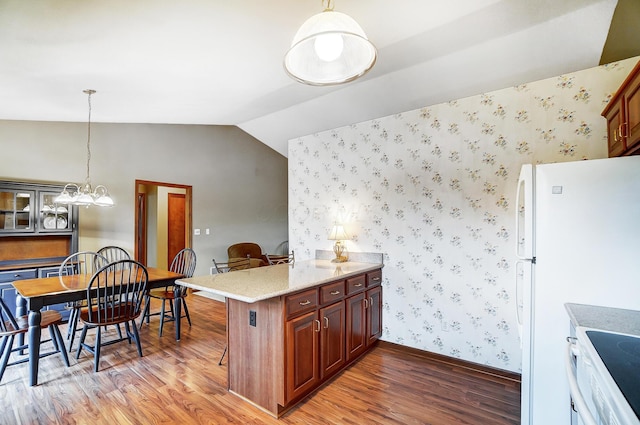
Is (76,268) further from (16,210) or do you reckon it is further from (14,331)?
(14,331)

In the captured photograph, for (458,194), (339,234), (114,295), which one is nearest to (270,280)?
(339,234)

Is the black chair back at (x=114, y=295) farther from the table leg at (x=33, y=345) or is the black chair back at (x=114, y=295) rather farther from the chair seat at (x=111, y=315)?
the table leg at (x=33, y=345)

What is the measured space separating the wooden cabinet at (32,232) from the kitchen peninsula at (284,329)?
107 inches

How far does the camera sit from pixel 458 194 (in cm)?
288

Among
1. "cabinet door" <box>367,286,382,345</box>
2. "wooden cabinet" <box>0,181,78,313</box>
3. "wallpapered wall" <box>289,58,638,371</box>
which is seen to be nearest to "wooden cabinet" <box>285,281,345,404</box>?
"cabinet door" <box>367,286,382,345</box>

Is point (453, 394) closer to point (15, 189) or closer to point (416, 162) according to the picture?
point (416, 162)

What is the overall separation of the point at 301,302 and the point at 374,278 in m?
1.19

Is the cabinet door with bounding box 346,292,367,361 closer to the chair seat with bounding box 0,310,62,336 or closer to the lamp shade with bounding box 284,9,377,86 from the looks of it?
the lamp shade with bounding box 284,9,377,86

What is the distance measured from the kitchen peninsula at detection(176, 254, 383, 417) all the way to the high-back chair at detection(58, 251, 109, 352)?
1.75 m

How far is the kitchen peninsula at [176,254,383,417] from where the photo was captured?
2.04 m

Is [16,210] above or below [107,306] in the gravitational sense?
above

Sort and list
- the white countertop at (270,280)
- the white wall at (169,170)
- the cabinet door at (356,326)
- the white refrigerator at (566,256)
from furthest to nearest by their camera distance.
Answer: the white wall at (169,170), the cabinet door at (356,326), the white countertop at (270,280), the white refrigerator at (566,256)

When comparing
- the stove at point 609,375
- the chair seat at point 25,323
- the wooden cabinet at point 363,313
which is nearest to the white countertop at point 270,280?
the wooden cabinet at point 363,313

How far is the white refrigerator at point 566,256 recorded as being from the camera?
4.97 ft
